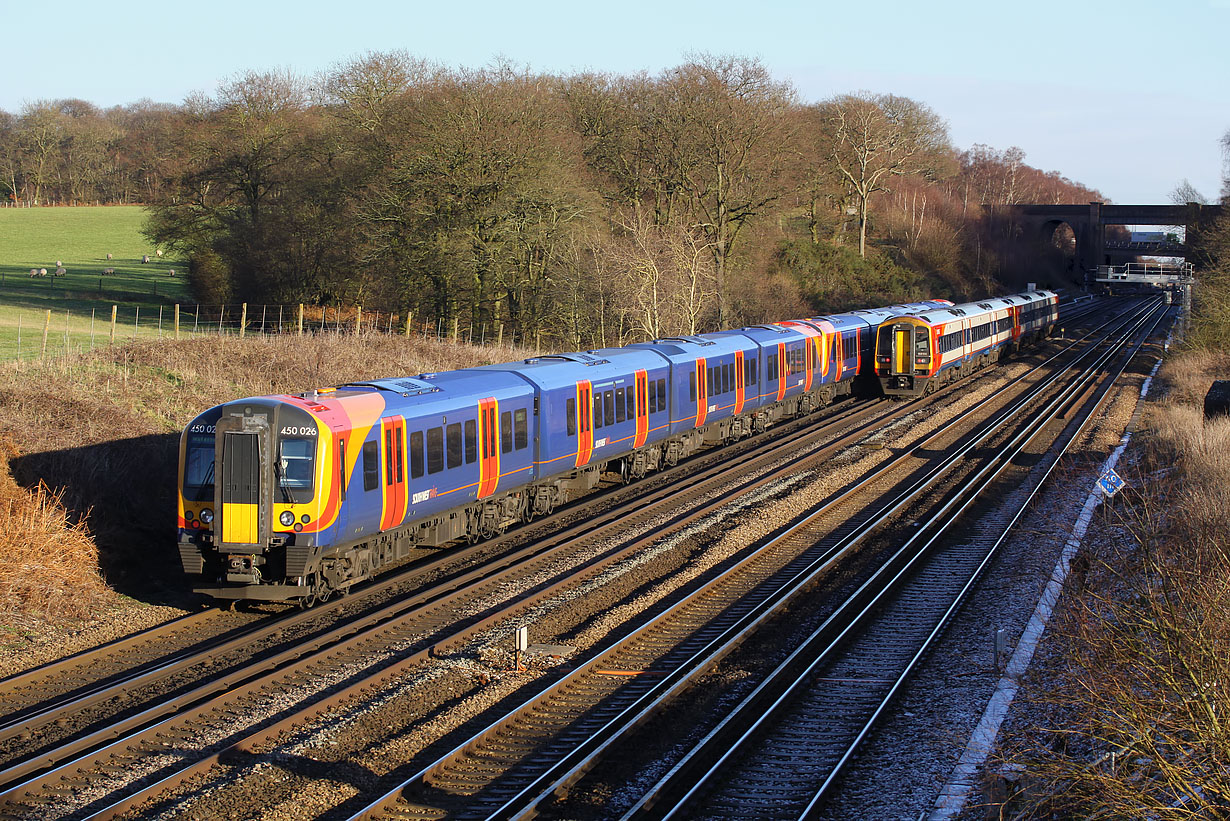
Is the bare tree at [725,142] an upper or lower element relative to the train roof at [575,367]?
upper

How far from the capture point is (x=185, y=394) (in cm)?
2175

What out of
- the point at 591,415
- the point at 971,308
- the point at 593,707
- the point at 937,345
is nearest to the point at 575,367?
the point at 591,415

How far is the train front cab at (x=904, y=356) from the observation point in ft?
118

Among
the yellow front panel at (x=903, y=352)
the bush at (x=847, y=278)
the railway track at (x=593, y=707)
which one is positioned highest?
the bush at (x=847, y=278)

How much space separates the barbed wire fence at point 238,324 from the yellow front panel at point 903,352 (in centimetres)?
1334

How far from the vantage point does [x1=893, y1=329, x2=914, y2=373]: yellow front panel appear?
36.1 meters

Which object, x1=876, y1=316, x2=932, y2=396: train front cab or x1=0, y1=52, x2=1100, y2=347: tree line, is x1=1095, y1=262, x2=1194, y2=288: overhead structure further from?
x1=876, y1=316, x2=932, y2=396: train front cab

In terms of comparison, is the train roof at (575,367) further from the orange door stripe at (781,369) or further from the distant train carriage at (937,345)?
the distant train carriage at (937,345)

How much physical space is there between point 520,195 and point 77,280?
28373mm

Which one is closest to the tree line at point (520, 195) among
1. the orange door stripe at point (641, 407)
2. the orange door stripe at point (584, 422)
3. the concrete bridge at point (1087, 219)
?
the orange door stripe at point (641, 407)

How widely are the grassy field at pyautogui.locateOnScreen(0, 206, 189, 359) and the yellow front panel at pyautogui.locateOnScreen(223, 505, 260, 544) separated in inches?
442

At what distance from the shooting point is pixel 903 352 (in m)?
36.3

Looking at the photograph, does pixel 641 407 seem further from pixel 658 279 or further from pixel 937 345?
pixel 937 345

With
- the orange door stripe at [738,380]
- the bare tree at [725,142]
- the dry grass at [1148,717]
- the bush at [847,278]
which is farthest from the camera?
the bush at [847,278]
